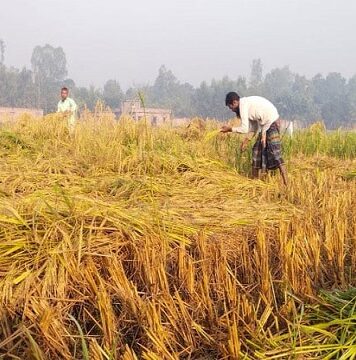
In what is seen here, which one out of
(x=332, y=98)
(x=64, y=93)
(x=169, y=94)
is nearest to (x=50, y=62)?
(x=169, y=94)

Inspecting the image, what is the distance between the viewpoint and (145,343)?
1.83 metres

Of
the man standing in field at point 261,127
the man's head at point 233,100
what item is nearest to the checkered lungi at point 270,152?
the man standing in field at point 261,127

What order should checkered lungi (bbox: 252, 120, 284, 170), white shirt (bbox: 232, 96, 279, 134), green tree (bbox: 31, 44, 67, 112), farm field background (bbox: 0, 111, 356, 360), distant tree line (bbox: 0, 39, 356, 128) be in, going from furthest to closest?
green tree (bbox: 31, 44, 67, 112) → distant tree line (bbox: 0, 39, 356, 128) → checkered lungi (bbox: 252, 120, 284, 170) → white shirt (bbox: 232, 96, 279, 134) → farm field background (bbox: 0, 111, 356, 360)

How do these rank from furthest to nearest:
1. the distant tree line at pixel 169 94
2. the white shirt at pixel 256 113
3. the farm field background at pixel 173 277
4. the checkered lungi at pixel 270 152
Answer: the distant tree line at pixel 169 94
the checkered lungi at pixel 270 152
the white shirt at pixel 256 113
the farm field background at pixel 173 277

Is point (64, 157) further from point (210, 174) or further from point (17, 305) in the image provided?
point (17, 305)

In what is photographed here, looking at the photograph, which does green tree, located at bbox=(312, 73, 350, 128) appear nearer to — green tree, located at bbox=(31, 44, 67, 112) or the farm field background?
green tree, located at bbox=(31, 44, 67, 112)

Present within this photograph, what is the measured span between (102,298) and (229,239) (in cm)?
96

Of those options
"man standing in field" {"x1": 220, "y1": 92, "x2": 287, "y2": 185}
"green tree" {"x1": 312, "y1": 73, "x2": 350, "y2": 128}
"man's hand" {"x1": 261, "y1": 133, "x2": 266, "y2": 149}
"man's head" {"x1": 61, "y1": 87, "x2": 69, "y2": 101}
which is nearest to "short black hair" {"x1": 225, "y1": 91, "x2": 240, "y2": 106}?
"man standing in field" {"x1": 220, "y1": 92, "x2": 287, "y2": 185}

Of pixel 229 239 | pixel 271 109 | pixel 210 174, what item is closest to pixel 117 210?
pixel 229 239

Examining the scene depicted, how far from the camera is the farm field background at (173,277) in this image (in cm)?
182

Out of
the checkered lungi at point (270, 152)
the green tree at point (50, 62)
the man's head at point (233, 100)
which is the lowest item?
the checkered lungi at point (270, 152)

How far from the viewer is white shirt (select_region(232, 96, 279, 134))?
16.0 ft

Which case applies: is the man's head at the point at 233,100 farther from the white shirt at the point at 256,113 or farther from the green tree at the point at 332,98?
the green tree at the point at 332,98

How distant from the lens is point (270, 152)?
5.05m
